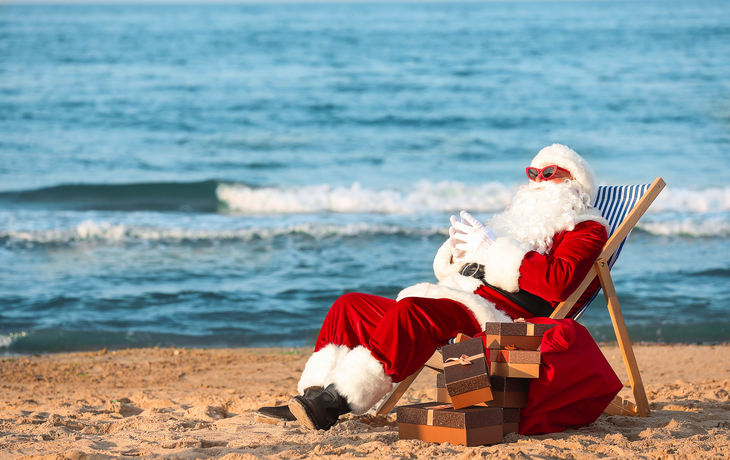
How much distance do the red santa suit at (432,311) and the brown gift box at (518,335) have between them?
0.27m

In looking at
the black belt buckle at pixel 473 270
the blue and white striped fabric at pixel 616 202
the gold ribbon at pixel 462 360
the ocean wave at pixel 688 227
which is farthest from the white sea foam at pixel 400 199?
the gold ribbon at pixel 462 360

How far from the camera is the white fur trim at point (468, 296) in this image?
3.08 metres

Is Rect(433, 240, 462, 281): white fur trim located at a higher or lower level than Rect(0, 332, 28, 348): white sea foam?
higher

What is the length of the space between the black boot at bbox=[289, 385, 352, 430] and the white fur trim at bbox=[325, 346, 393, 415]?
0.11 feet

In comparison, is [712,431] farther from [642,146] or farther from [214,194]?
[642,146]

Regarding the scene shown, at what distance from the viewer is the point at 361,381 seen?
2936 millimetres

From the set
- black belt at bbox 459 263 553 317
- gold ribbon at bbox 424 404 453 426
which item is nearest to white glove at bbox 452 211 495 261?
black belt at bbox 459 263 553 317

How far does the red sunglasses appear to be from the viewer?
3412mm

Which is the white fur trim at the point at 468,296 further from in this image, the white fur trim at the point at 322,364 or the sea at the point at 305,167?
the sea at the point at 305,167

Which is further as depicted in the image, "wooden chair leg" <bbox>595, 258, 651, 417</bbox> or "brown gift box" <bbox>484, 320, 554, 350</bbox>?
"wooden chair leg" <bbox>595, 258, 651, 417</bbox>

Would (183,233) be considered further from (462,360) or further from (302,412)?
(462,360)

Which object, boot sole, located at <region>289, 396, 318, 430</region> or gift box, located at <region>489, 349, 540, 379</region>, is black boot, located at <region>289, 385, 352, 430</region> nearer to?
boot sole, located at <region>289, 396, 318, 430</region>

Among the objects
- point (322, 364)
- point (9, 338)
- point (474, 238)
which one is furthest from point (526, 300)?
point (9, 338)

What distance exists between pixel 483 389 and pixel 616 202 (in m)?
1.53
